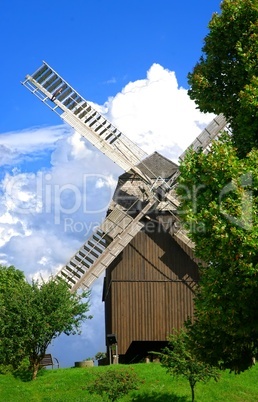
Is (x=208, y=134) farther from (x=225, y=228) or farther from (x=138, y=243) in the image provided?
(x=225, y=228)

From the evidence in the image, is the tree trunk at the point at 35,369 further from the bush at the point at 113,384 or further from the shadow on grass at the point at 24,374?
the bush at the point at 113,384

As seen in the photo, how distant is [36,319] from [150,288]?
19.8ft

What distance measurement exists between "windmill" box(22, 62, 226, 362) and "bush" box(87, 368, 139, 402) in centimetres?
478

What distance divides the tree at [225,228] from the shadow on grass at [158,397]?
1532 cm

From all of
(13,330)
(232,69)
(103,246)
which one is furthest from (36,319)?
(232,69)

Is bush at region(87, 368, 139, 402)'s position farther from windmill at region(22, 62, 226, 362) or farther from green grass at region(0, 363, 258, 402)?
windmill at region(22, 62, 226, 362)

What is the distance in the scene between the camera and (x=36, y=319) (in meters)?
38.7

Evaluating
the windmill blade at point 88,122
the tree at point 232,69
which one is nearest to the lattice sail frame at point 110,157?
the windmill blade at point 88,122

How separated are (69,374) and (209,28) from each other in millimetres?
21394

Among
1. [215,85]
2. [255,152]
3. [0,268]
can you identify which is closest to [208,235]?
[255,152]

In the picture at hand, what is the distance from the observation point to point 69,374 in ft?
124

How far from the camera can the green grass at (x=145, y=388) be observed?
35.0 metres

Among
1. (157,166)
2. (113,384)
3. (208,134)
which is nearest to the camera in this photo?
(113,384)

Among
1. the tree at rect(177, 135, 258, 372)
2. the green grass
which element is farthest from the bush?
the tree at rect(177, 135, 258, 372)
